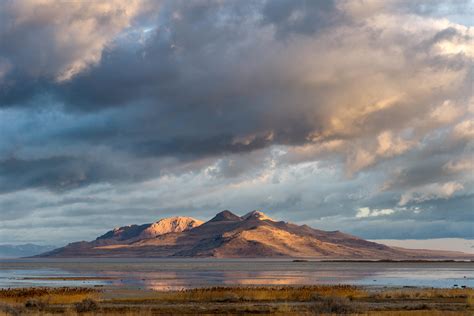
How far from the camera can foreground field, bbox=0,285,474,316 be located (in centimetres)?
4766

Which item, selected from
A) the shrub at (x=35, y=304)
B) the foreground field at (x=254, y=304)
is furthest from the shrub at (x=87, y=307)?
the shrub at (x=35, y=304)

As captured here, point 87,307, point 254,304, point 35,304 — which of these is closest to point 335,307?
point 254,304

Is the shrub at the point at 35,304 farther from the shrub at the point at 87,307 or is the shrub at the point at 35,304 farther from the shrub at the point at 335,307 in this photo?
the shrub at the point at 335,307

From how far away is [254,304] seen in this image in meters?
55.5

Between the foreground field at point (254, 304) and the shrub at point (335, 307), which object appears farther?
the foreground field at point (254, 304)

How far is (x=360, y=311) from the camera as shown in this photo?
47.9m

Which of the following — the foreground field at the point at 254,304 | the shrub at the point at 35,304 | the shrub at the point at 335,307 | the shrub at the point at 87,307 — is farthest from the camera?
the shrub at the point at 35,304

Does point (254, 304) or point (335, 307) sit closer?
point (335, 307)

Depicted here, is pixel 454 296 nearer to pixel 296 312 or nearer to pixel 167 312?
pixel 296 312

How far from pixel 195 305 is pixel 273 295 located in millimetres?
11998

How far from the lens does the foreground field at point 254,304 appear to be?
47656mm

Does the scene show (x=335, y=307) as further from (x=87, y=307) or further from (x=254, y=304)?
(x=87, y=307)

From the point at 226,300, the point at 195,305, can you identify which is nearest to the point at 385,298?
the point at 226,300

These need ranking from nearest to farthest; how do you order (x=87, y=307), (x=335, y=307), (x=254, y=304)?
(x=335, y=307)
(x=87, y=307)
(x=254, y=304)
